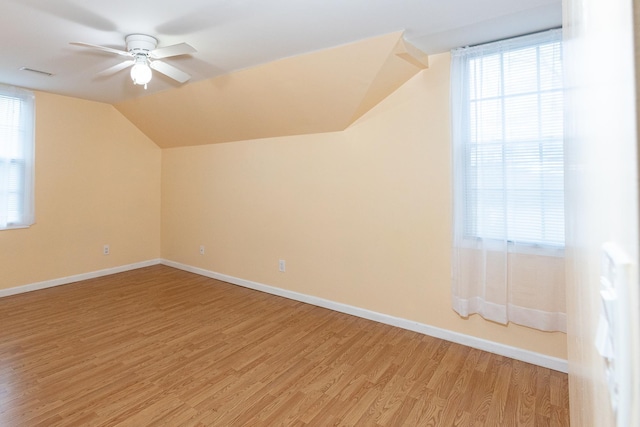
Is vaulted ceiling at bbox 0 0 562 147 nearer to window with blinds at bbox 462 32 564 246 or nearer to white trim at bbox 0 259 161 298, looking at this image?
window with blinds at bbox 462 32 564 246

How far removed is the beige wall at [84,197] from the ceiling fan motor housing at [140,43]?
2407 millimetres

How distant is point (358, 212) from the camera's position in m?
3.17

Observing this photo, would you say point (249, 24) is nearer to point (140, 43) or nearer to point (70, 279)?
point (140, 43)

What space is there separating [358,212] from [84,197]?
→ 364cm

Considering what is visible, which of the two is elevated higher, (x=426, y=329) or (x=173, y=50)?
(x=173, y=50)

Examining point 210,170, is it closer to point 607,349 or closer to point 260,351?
point 260,351

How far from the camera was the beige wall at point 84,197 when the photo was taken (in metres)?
3.89

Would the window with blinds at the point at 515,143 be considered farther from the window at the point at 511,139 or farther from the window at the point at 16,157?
the window at the point at 16,157

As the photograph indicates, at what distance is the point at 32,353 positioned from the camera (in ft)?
8.22

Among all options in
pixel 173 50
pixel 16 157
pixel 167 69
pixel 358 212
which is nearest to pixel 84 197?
pixel 16 157

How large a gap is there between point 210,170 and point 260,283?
1705 millimetres

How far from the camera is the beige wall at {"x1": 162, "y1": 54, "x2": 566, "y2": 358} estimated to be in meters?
2.71

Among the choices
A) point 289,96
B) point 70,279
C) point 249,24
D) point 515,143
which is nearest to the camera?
point 249,24

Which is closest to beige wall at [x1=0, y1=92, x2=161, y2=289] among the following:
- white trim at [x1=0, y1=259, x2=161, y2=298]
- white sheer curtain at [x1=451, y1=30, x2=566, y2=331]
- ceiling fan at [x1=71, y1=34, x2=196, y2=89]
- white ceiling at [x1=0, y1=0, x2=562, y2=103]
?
white trim at [x1=0, y1=259, x2=161, y2=298]
